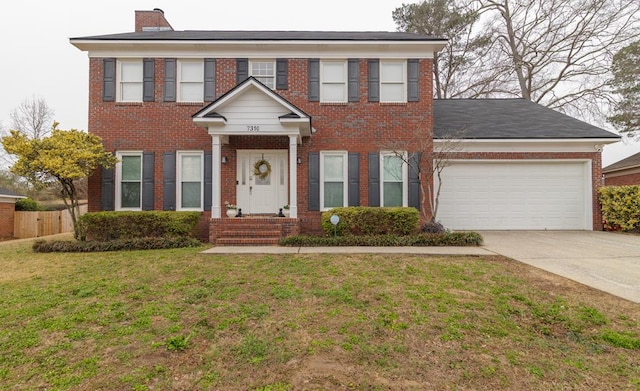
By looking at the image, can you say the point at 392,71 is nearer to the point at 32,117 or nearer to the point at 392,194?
the point at 392,194

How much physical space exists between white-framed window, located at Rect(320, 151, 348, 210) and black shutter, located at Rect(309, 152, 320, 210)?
0.14 m

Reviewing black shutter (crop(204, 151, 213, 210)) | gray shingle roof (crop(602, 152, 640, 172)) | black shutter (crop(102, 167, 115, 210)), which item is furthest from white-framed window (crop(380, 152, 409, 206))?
gray shingle roof (crop(602, 152, 640, 172))

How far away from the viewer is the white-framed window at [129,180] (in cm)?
953

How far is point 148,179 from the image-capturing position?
954 centimetres

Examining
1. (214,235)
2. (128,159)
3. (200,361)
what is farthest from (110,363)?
(128,159)

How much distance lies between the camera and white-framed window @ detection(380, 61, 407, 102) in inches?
388

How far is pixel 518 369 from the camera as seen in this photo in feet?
8.04

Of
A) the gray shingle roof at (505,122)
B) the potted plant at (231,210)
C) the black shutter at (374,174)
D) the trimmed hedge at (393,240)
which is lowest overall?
the trimmed hedge at (393,240)

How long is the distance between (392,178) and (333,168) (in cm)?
199

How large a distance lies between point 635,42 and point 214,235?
21.6 meters

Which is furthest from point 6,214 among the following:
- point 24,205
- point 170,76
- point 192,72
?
point 192,72

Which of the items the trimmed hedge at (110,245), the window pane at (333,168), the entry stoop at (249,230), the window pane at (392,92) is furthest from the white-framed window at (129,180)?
the window pane at (392,92)

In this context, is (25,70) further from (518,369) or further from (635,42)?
(635,42)

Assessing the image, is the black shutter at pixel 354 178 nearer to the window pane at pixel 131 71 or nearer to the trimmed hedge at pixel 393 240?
the trimmed hedge at pixel 393 240
